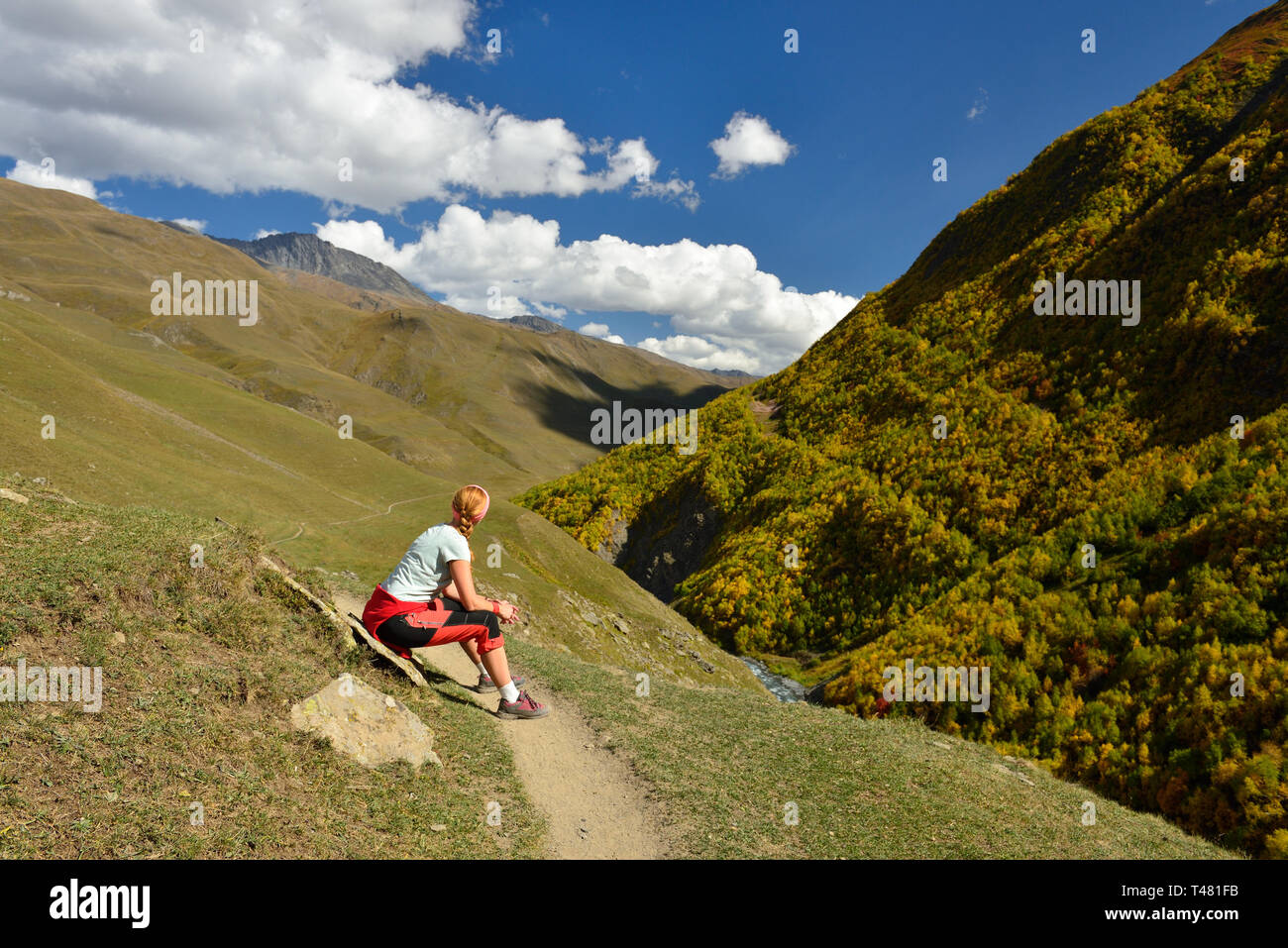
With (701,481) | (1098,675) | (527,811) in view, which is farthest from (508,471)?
(527,811)

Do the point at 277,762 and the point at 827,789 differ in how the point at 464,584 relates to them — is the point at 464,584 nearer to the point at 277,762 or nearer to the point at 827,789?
the point at 277,762

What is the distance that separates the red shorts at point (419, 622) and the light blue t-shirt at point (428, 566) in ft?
0.52

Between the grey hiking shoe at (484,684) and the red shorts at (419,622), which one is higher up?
the red shorts at (419,622)

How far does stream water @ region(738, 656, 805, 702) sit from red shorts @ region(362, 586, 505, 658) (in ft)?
119

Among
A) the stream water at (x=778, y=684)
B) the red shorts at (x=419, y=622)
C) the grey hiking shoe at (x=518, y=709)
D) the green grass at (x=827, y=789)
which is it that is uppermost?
the red shorts at (x=419, y=622)

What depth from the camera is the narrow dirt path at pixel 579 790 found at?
9.36m

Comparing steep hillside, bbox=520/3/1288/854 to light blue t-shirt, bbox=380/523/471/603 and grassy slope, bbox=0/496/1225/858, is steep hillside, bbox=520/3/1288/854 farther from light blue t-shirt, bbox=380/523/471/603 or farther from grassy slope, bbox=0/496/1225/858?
light blue t-shirt, bbox=380/523/471/603

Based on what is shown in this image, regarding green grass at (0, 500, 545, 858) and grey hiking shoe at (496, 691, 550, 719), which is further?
grey hiking shoe at (496, 691, 550, 719)

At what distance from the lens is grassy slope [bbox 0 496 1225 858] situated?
20.7 ft

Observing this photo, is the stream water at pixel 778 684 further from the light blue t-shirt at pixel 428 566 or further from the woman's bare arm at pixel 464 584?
the light blue t-shirt at pixel 428 566

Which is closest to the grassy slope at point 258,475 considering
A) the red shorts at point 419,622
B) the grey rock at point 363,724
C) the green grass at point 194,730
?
the green grass at point 194,730

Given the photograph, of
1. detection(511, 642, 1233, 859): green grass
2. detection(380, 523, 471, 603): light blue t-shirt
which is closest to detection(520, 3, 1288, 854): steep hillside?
detection(511, 642, 1233, 859): green grass

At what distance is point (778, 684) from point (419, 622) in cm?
4144
